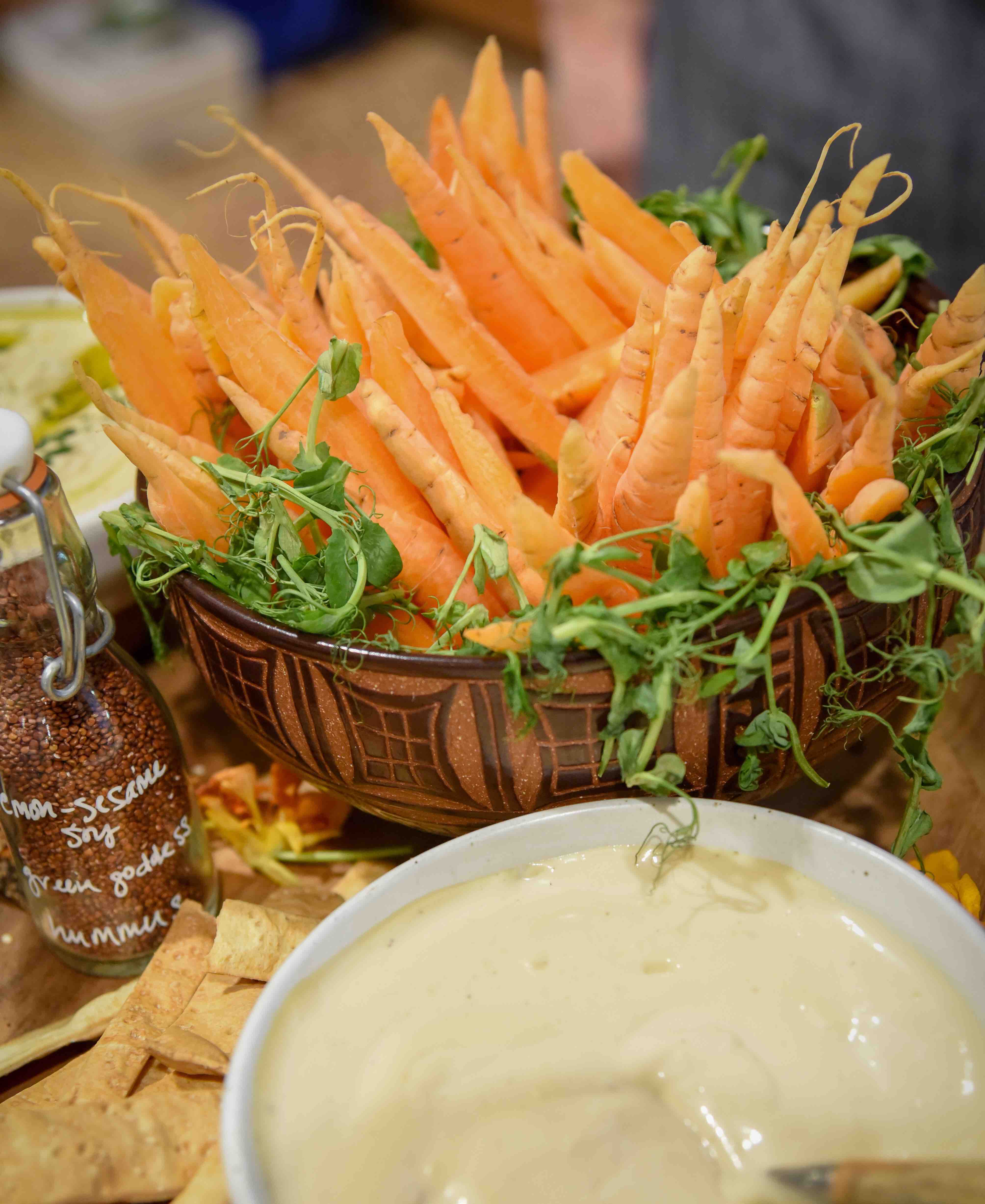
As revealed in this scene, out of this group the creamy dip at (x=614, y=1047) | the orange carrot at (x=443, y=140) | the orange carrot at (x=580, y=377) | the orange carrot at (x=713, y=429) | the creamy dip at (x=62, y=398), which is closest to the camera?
the creamy dip at (x=614, y=1047)

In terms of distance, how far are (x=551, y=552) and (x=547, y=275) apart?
38cm

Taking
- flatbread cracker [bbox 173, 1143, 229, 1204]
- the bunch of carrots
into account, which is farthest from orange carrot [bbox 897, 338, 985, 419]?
flatbread cracker [bbox 173, 1143, 229, 1204]

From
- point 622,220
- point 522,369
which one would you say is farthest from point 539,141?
point 522,369

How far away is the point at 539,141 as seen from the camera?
1.16 metres

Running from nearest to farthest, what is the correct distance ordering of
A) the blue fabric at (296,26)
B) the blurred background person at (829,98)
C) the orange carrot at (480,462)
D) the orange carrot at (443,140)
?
1. the orange carrot at (480,462)
2. the orange carrot at (443,140)
3. the blurred background person at (829,98)
4. the blue fabric at (296,26)

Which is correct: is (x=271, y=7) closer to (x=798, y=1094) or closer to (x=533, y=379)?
(x=533, y=379)

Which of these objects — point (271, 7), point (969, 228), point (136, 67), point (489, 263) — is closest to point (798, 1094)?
point (489, 263)

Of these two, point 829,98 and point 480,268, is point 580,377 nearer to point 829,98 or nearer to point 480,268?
point 480,268

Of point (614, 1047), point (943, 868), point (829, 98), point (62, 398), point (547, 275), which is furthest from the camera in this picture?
point (829, 98)

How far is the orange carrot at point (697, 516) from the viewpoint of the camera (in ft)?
2.31

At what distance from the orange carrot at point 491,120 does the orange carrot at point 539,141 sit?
16 mm

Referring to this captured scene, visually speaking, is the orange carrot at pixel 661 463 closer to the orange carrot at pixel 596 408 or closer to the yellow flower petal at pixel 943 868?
the orange carrot at pixel 596 408

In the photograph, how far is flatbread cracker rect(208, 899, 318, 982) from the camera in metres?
0.83

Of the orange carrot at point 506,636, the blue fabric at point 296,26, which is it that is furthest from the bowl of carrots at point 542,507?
the blue fabric at point 296,26
